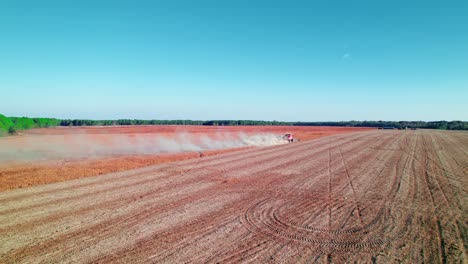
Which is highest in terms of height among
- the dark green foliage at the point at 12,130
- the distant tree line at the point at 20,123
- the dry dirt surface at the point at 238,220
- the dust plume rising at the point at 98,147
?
the distant tree line at the point at 20,123

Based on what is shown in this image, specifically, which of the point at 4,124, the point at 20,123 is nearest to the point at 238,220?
the point at 4,124

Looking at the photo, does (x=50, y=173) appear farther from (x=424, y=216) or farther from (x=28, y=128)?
(x=28, y=128)

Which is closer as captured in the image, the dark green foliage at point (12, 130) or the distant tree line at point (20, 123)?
the distant tree line at point (20, 123)

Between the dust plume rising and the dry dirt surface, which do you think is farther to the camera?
the dust plume rising

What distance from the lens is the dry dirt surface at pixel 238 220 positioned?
5.88m

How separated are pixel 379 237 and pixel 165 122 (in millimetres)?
173870

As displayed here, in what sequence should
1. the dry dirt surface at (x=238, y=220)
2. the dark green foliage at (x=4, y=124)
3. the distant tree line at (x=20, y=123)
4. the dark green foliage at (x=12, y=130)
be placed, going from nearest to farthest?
the dry dirt surface at (x=238, y=220) → the dark green foliage at (x=4, y=124) → the distant tree line at (x=20, y=123) → the dark green foliage at (x=12, y=130)

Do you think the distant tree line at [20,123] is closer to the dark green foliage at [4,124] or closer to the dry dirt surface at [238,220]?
the dark green foliage at [4,124]

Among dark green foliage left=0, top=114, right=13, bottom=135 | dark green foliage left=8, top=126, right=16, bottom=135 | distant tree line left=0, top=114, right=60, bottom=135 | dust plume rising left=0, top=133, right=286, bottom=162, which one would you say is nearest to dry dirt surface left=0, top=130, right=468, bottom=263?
dust plume rising left=0, top=133, right=286, bottom=162

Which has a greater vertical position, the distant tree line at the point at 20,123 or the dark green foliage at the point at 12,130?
the distant tree line at the point at 20,123

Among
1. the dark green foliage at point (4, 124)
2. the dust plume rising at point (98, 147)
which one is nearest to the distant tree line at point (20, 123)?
the dark green foliage at point (4, 124)

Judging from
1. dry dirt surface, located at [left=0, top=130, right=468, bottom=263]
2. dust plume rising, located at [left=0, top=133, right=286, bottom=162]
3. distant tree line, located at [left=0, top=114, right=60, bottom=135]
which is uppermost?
distant tree line, located at [left=0, top=114, right=60, bottom=135]

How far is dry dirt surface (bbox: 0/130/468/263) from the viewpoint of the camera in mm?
5875

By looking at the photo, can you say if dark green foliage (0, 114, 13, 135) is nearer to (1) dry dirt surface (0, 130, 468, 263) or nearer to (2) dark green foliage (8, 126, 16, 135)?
(2) dark green foliage (8, 126, 16, 135)
